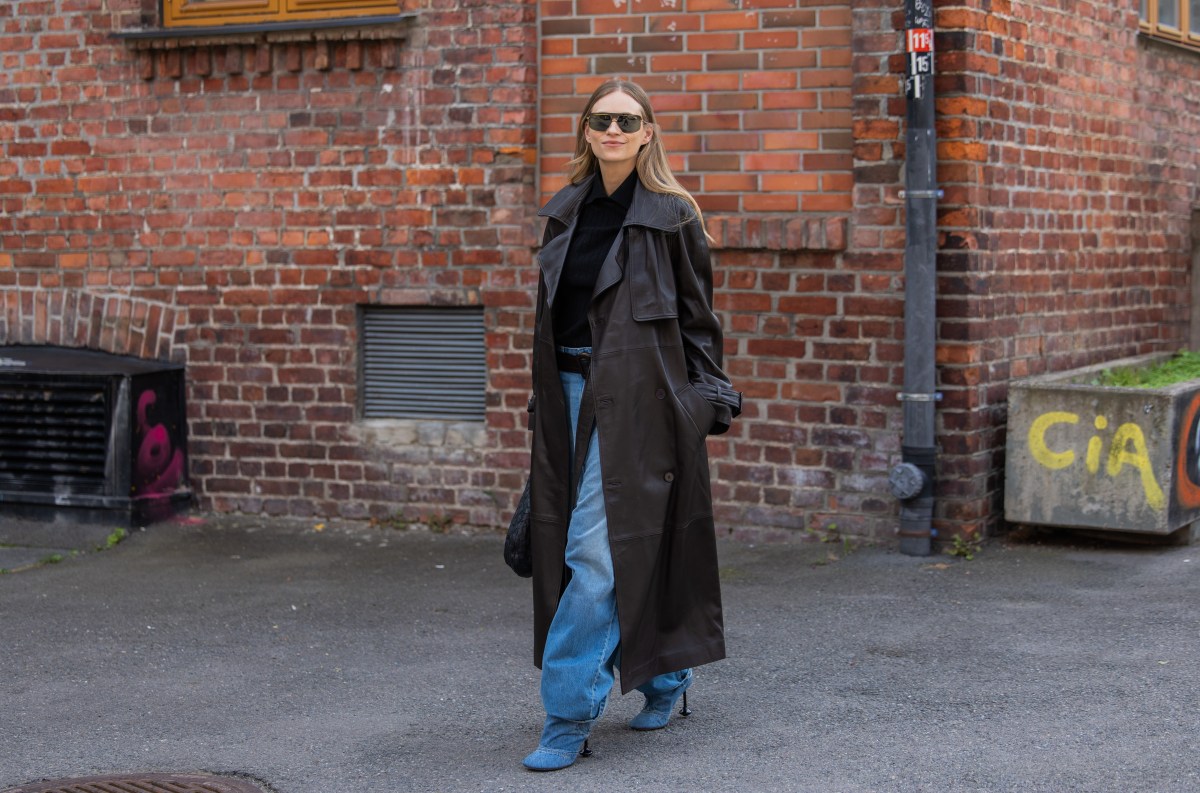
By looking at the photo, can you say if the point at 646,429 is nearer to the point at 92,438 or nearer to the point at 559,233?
the point at 559,233

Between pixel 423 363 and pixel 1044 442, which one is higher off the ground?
pixel 423 363

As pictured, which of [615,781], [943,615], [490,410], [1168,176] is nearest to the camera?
[615,781]

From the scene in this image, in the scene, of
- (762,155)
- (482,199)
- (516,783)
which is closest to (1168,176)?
(762,155)

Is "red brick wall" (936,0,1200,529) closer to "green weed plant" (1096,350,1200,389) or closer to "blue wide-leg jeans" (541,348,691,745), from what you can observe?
"green weed plant" (1096,350,1200,389)

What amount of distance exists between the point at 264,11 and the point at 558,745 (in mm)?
5321

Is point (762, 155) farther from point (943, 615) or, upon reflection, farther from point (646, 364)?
point (646, 364)

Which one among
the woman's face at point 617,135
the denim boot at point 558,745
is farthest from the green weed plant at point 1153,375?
the denim boot at point 558,745

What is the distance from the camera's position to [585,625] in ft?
15.3

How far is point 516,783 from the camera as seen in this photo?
4.60m

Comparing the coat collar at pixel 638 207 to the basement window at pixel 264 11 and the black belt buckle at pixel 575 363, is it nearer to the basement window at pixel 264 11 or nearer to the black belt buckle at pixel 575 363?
the black belt buckle at pixel 575 363

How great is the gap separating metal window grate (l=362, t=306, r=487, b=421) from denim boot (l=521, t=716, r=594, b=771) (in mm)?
3946

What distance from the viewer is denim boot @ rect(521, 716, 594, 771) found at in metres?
4.69

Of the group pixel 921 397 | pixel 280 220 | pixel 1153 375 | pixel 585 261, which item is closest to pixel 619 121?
pixel 585 261

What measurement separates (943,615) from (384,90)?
4.00m
